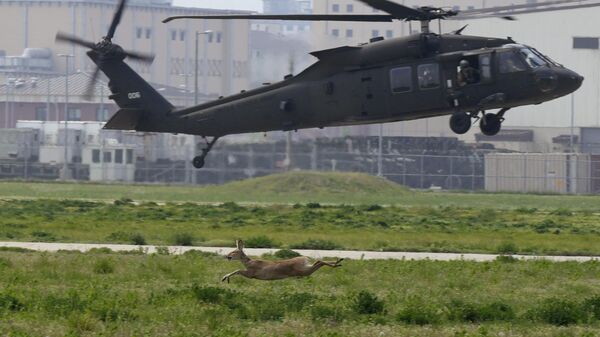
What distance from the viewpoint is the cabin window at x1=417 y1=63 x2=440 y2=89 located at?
114 ft

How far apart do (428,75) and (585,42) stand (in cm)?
6619

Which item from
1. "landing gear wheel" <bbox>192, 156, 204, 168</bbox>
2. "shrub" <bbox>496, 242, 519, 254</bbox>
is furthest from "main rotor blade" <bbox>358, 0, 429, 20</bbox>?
"landing gear wheel" <bbox>192, 156, 204, 168</bbox>

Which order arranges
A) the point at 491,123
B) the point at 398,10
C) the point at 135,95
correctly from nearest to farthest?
the point at 398,10, the point at 491,123, the point at 135,95

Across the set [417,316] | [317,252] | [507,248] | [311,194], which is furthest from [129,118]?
[417,316]

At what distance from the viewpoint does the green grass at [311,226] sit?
1233 inches

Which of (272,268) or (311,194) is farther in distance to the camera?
(311,194)

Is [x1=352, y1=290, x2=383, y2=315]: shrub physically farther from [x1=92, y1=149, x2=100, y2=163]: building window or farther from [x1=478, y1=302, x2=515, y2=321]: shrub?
[x1=92, y1=149, x2=100, y2=163]: building window

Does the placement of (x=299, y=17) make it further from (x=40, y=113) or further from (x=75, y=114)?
A: (x=40, y=113)

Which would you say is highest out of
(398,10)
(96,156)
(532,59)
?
(398,10)

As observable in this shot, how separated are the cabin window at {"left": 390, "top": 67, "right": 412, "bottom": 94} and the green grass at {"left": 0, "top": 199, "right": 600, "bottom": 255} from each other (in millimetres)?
3694

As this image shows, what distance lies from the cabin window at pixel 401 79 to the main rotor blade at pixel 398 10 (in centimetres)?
148

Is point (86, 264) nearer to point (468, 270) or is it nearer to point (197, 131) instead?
point (468, 270)

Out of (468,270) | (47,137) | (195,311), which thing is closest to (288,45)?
(47,137)

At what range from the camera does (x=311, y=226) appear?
37.1m
